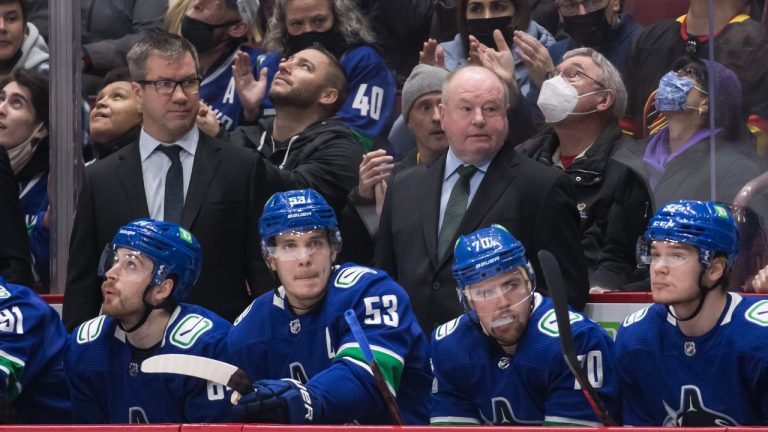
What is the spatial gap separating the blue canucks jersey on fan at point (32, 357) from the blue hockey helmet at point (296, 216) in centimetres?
76

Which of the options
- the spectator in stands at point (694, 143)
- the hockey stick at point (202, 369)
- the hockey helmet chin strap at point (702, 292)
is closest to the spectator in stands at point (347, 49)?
the spectator in stands at point (694, 143)

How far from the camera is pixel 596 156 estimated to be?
520cm

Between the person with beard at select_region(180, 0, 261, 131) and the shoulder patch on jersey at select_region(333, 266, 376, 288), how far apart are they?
5.81 ft

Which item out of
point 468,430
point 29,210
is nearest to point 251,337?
point 468,430

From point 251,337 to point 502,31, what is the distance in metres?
1.85

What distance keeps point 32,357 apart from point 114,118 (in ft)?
5.24

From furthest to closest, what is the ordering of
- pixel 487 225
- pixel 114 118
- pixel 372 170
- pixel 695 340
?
pixel 114 118 < pixel 372 170 < pixel 487 225 < pixel 695 340

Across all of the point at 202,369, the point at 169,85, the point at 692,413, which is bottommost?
the point at 692,413

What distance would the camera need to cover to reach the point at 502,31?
5.62m

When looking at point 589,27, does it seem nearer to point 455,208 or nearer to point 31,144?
point 455,208

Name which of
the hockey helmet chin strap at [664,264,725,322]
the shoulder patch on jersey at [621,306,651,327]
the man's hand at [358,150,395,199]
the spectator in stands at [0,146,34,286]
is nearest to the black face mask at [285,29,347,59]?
the man's hand at [358,150,395,199]

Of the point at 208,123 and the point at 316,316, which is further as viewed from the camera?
the point at 208,123

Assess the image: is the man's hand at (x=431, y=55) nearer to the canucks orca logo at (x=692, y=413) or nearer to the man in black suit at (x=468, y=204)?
the man in black suit at (x=468, y=204)

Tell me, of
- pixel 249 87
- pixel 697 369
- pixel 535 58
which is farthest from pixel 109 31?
pixel 697 369
